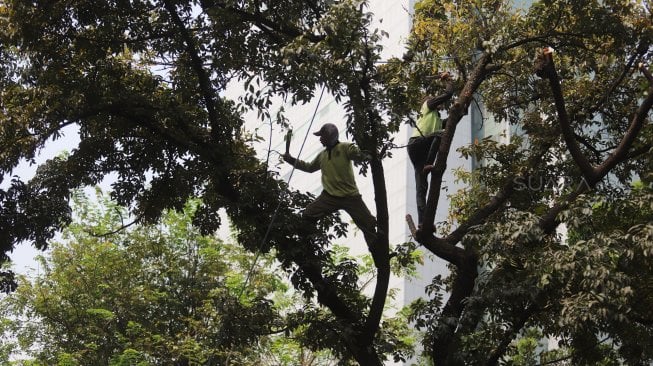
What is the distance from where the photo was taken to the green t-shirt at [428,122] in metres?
8.91

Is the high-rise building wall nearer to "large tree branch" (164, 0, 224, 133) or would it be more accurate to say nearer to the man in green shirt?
"large tree branch" (164, 0, 224, 133)

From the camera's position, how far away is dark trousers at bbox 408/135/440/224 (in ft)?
29.0

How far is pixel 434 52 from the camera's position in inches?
380

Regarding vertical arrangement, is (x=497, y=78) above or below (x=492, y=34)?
above

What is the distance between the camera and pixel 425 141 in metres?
8.89

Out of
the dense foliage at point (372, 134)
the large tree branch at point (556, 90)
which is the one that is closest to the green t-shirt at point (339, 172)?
the dense foliage at point (372, 134)

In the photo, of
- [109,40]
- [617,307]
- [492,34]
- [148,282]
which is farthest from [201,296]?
[617,307]

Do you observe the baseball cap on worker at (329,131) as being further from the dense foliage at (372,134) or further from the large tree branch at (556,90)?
the large tree branch at (556,90)

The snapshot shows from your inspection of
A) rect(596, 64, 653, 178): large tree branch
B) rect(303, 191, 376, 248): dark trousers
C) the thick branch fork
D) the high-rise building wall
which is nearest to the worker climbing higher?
rect(303, 191, 376, 248): dark trousers

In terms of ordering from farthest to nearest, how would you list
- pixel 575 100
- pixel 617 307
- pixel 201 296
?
pixel 201 296 < pixel 575 100 < pixel 617 307

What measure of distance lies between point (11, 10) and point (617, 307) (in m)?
6.44

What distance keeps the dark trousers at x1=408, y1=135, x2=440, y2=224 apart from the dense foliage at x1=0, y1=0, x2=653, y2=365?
1.51ft

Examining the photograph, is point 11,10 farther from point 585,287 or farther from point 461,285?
point 585,287

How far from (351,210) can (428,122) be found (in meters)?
1.18
